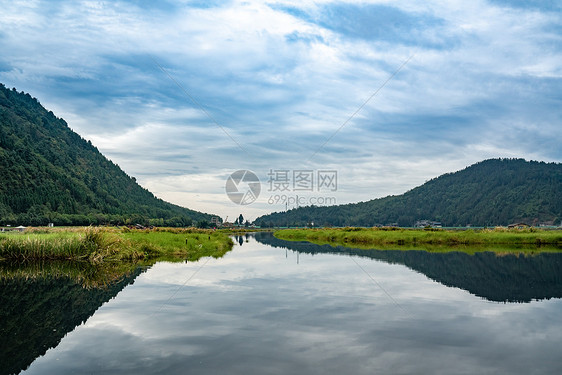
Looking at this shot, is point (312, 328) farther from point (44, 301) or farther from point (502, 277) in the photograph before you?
point (502, 277)

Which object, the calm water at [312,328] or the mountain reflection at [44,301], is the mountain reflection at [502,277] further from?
the mountain reflection at [44,301]

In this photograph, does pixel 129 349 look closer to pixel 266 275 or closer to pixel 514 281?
pixel 266 275

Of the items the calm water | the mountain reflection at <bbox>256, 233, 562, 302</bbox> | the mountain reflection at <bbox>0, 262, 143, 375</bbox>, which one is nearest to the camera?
the calm water

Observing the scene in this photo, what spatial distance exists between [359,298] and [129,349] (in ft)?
34.5

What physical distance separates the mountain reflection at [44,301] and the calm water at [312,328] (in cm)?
21

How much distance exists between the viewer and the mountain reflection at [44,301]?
10867mm

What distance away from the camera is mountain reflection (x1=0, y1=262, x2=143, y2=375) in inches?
428

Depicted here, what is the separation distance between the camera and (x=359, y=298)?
18219 mm

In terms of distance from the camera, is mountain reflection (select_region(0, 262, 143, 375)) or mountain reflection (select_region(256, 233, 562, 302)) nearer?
mountain reflection (select_region(0, 262, 143, 375))

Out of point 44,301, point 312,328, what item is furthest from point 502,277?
point 44,301

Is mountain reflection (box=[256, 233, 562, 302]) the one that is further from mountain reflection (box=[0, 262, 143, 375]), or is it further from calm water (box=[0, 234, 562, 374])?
mountain reflection (box=[0, 262, 143, 375])

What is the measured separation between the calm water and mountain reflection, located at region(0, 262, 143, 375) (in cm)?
21

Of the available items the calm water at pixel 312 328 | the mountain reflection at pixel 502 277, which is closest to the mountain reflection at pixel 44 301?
the calm water at pixel 312 328

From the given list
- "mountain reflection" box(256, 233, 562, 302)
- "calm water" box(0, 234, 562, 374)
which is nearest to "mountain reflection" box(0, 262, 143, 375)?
"calm water" box(0, 234, 562, 374)
